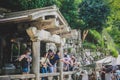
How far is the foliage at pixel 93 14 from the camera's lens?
3241cm

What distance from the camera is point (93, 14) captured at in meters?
32.8

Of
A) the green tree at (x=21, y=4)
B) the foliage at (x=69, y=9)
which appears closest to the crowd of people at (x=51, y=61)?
the green tree at (x=21, y=4)

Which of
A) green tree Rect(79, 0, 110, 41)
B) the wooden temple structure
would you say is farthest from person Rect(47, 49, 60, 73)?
green tree Rect(79, 0, 110, 41)

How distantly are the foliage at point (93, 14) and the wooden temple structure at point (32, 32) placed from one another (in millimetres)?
12303

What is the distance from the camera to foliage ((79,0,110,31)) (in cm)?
3241

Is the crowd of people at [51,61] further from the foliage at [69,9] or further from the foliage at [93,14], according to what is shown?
the foliage at [93,14]

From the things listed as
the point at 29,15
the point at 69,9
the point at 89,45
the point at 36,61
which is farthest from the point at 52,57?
the point at 89,45

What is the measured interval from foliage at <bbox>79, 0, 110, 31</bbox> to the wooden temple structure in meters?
12.3

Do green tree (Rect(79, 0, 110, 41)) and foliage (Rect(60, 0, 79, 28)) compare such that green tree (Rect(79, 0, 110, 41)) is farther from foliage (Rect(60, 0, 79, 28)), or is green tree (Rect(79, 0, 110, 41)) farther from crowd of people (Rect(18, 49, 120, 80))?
crowd of people (Rect(18, 49, 120, 80))

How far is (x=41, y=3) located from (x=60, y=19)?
4413 millimetres

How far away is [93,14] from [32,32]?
18.2m

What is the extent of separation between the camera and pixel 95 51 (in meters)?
34.2

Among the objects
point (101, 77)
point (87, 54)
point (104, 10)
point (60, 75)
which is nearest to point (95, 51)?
point (87, 54)

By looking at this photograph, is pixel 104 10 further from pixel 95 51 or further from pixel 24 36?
pixel 24 36
